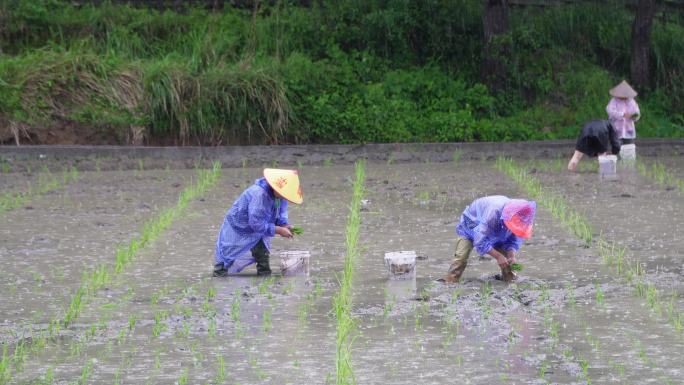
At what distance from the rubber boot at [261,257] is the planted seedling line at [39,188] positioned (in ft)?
16.0

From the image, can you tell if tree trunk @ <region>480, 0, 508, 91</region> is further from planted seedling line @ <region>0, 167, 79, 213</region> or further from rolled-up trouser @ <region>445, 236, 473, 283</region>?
rolled-up trouser @ <region>445, 236, 473, 283</region>

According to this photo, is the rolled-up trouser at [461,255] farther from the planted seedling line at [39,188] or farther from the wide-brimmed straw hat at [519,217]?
the planted seedling line at [39,188]

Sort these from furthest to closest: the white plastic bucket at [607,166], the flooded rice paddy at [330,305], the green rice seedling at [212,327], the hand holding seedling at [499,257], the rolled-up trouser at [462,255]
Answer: the white plastic bucket at [607,166]
the rolled-up trouser at [462,255]
the hand holding seedling at [499,257]
the green rice seedling at [212,327]
the flooded rice paddy at [330,305]

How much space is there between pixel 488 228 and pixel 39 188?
8.37 meters

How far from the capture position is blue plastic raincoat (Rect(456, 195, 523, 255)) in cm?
884

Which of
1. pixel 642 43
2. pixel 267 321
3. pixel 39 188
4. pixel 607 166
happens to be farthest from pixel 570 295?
pixel 642 43

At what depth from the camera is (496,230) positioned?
898 cm

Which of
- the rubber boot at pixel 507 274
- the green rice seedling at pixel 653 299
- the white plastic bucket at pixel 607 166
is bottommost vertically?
the white plastic bucket at pixel 607 166

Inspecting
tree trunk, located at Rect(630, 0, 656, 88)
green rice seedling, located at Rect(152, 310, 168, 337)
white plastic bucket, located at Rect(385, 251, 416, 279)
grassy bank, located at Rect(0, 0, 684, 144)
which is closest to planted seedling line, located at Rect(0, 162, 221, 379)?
green rice seedling, located at Rect(152, 310, 168, 337)

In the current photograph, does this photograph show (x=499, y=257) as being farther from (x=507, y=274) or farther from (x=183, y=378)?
(x=183, y=378)

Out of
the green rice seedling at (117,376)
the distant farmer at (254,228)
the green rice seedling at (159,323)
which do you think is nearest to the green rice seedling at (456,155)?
the distant farmer at (254,228)

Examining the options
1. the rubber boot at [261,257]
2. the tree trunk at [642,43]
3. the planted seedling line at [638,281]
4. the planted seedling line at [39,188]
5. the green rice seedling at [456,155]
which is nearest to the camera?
the planted seedling line at [638,281]

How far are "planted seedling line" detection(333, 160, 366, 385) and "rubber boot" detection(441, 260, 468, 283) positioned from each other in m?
0.71

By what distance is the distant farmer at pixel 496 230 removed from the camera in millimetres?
8602
